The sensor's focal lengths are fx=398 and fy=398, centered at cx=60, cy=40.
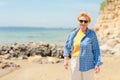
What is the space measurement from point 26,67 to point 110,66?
2.68m

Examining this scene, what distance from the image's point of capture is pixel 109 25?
75.2 feet

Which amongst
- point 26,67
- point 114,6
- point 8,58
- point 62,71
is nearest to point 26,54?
point 8,58

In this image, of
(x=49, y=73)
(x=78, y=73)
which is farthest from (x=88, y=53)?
(x=49, y=73)

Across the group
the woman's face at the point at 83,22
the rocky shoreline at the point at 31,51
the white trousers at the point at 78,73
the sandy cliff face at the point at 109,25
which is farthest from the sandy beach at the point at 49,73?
the sandy cliff face at the point at 109,25

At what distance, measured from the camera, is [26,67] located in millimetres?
12812

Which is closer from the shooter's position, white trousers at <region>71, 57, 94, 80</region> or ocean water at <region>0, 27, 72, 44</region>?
white trousers at <region>71, 57, 94, 80</region>

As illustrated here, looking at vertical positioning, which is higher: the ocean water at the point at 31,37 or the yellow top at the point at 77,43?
the yellow top at the point at 77,43

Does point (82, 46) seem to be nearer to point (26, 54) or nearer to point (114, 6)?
point (26, 54)

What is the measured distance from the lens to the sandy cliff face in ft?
64.8

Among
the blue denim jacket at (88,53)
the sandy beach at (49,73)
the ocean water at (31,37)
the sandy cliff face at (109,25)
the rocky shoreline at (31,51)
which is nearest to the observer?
the blue denim jacket at (88,53)

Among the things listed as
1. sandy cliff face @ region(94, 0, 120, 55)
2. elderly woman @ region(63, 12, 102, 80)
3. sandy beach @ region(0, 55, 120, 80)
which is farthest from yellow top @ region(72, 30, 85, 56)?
sandy cliff face @ region(94, 0, 120, 55)

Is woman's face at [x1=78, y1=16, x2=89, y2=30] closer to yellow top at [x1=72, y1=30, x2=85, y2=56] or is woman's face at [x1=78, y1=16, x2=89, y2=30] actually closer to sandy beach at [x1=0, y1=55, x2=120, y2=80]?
yellow top at [x1=72, y1=30, x2=85, y2=56]

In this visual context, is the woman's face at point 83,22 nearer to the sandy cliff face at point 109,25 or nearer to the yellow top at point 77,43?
the yellow top at point 77,43

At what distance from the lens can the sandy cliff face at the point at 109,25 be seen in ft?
64.8
